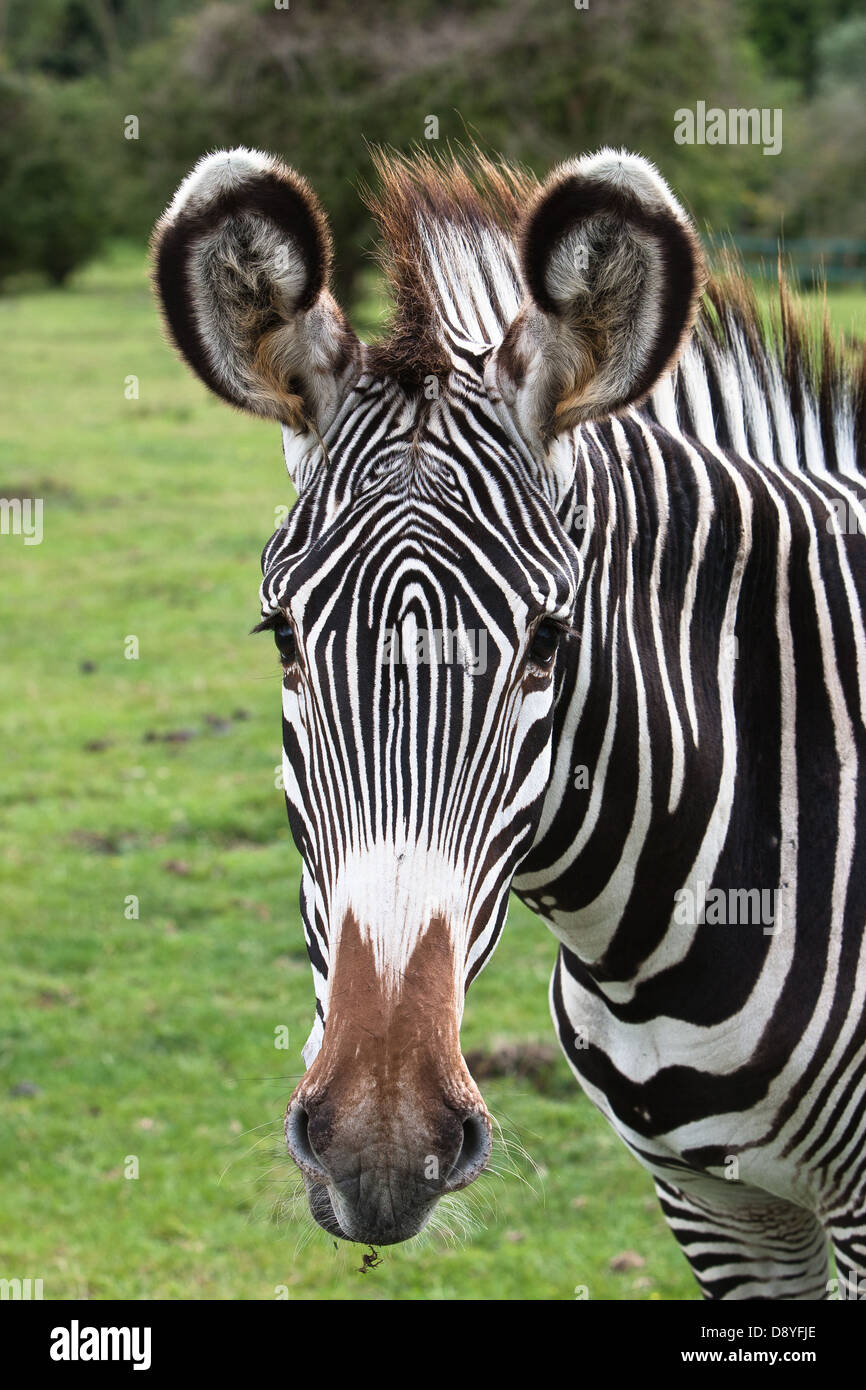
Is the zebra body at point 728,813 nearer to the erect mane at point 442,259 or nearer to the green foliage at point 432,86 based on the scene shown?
the erect mane at point 442,259

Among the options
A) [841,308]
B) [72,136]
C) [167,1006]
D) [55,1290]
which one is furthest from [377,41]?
[55,1290]

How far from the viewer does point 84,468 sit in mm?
16953

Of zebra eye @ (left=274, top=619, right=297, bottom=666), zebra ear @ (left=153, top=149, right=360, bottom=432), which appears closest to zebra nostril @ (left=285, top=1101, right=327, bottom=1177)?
zebra eye @ (left=274, top=619, right=297, bottom=666)

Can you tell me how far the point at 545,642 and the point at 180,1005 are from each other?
493 cm

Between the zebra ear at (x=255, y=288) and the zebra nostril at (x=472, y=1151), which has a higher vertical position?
the zebra ear at (x=255, y=288)

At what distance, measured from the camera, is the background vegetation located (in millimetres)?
4992

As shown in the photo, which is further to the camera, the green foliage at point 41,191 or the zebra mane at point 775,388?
the green foliage at point 41,191

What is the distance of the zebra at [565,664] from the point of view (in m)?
2.09

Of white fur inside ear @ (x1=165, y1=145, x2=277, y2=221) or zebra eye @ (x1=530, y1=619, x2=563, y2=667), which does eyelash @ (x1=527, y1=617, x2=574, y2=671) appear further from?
white fur inside ear @ (x1=165, y1=145, x2=277, y2=221)

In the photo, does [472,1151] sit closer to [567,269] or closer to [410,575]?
[410,575]

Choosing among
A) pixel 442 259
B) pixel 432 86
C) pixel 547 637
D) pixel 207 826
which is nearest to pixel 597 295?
pixel 442 259

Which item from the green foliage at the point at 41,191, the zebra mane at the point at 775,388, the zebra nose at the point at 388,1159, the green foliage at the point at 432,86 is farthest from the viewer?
the green foliage at the point at 41,191

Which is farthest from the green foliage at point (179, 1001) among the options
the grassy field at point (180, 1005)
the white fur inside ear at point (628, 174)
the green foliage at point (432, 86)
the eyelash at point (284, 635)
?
the green foliage at point (432, 86)

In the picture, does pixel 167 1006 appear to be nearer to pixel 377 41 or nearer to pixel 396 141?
pixel 396 141
